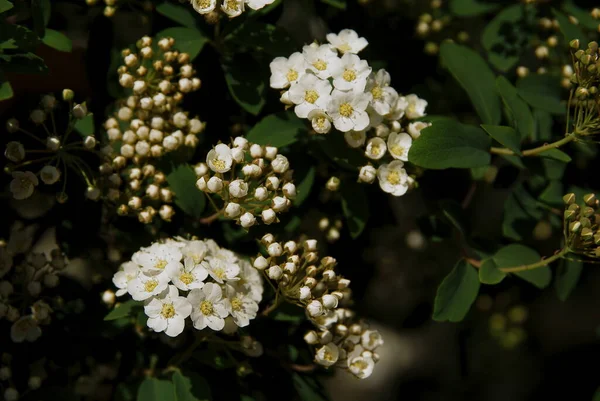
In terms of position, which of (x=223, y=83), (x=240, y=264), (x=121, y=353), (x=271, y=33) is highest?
(x=271, y=33)

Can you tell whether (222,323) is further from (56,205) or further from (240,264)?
(56,205)

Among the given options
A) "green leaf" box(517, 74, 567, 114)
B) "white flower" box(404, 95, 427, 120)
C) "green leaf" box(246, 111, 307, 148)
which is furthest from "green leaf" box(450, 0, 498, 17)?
"green leaf" box(246, 111, 307, 148)

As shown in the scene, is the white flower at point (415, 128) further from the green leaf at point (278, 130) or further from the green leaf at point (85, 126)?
the green leaf at point (85, 126)

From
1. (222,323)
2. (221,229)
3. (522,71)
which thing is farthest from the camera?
(522,71)

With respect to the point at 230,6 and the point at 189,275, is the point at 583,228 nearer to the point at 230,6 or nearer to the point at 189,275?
the point at 189,275

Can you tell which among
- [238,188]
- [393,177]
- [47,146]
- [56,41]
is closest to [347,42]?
[393,177]

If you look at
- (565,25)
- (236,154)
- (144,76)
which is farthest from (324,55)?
(565,25)

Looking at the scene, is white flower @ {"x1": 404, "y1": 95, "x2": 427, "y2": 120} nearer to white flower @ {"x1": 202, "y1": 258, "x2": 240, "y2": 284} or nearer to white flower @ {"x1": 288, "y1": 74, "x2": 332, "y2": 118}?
white flower @ {"x1": 288, "y1": 74, "x2": 332, "y2": 118}
